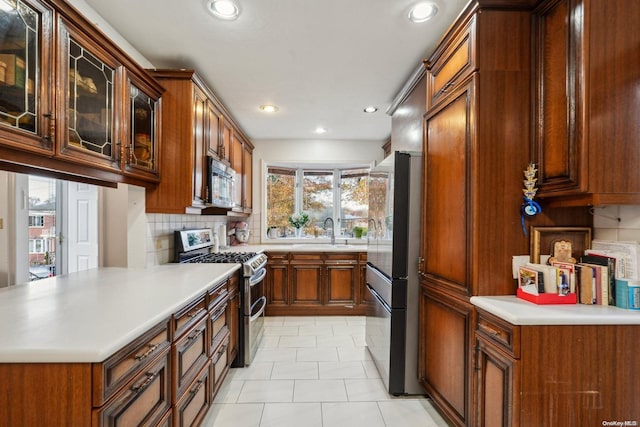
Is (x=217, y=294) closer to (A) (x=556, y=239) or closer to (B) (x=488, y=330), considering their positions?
(B) (x=488, y=330)

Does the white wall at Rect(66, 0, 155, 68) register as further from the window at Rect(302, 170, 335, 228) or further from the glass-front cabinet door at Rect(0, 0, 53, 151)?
the window at Rect(302, 170, 335, 228)

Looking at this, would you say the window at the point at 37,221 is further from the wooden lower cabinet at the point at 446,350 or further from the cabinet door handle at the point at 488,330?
the cabinet door handle at the point at 488,330

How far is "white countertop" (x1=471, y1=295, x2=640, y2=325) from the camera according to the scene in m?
1.27

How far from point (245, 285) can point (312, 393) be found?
100 centimetres

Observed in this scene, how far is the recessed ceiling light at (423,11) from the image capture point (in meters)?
1.72

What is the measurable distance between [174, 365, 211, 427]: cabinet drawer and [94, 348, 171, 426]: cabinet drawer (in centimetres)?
14

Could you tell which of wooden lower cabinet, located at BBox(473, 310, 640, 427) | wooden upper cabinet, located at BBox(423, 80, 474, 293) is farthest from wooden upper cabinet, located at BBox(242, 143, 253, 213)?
wooden lower cabinet, located at BBox(473, 310, 640, 427)

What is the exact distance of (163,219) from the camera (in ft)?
8.50

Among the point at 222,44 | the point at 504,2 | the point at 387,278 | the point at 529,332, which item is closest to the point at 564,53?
the point at 504,2

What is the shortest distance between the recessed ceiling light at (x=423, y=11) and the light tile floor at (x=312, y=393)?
8.11 feet

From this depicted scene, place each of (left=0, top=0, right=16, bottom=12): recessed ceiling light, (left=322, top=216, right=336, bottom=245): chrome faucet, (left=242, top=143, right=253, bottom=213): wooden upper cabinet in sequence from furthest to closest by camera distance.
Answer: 1. (left=322, top=216, right=336, bottom=245): chrome faucet
2. (left=242, top=143, right=253, bottom=213): wooden upper cabinet
3. (left=0, top=0, right=16, bottom=12): recessed ceiling light

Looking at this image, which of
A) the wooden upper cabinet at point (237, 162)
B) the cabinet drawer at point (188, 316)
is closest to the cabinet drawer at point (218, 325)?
the cabinet drawer at point (188, 316)

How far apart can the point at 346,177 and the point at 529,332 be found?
148 inches

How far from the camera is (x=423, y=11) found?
1773 millimetres
